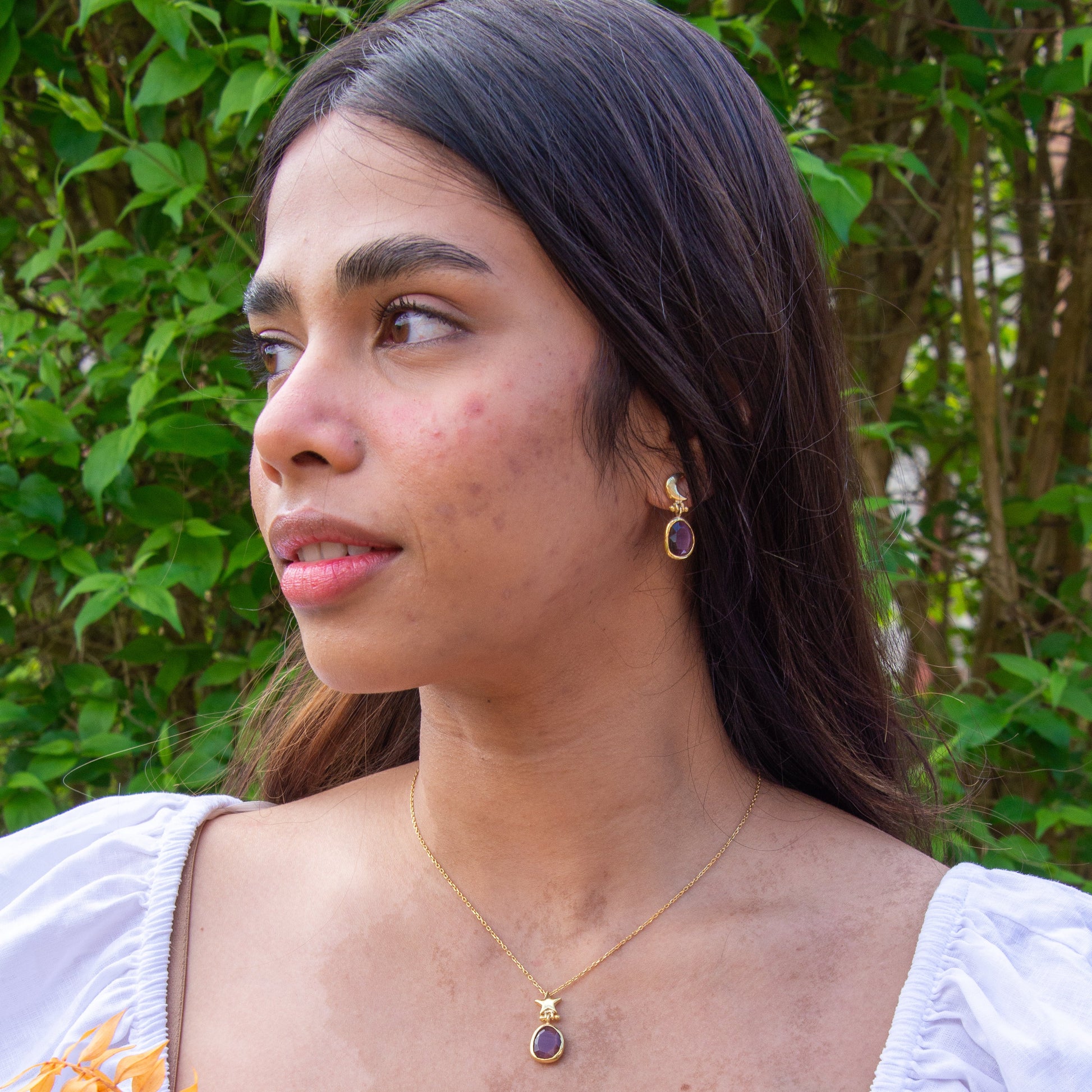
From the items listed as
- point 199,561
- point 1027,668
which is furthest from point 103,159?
point 1027,668

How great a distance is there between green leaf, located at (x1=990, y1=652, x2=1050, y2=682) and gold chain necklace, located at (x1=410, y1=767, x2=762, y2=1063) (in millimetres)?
773

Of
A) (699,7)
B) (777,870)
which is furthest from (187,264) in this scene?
(777,870)

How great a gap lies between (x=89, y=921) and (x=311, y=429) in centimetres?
73

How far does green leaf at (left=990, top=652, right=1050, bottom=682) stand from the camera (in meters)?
2.17

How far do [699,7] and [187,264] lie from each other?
1111mm

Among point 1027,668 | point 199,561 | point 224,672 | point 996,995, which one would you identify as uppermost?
point 996,995

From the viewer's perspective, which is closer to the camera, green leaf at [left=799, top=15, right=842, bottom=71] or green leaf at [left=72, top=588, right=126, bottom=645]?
green leaf at [left=72, top=588, right=126, bottom=645]

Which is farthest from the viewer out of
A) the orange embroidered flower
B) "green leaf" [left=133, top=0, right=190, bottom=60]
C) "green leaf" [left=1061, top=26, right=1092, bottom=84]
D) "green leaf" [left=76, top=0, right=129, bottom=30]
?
"green leaf" [left=1061, top=26, right=1092, bottom=84]

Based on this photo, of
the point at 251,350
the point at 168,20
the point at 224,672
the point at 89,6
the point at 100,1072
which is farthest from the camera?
the point at 224,672

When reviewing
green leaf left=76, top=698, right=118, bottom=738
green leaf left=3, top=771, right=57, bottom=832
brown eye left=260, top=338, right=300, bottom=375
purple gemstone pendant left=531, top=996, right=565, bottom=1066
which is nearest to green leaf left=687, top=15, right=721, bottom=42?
brown eye left=260, top=338, right=300, bottom=375

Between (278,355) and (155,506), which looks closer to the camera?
(278,355)

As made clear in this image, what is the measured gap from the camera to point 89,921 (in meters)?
1.53

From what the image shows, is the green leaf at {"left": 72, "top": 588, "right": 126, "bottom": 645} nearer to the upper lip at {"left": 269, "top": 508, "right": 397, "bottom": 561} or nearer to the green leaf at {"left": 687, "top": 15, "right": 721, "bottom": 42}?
the upper lip at {"left": 269, "top": 508, "right": 397, "bottom": 561}

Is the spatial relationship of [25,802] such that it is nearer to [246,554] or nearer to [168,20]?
[246,554]
